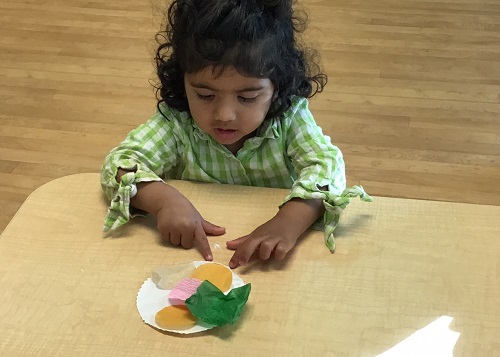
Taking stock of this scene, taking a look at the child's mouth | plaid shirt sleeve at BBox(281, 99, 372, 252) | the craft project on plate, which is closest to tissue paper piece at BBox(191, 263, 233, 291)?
the craft project on plate

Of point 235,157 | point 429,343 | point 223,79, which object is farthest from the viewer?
point 235,157

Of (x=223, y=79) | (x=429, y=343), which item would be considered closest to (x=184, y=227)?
(x=223, y=79)

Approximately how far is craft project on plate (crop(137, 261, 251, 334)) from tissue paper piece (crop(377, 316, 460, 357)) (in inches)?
7.2

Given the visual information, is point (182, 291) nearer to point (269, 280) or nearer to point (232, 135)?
point (269, 280)

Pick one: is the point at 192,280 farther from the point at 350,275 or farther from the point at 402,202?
the point at 402,202

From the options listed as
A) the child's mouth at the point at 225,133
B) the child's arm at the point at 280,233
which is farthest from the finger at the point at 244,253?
the child's mouth at the point at 225,133

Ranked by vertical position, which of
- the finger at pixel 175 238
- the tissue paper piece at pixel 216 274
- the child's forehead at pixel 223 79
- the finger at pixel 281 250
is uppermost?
the child's forehead at pixel 223 79

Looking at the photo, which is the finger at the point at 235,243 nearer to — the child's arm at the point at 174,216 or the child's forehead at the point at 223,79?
the child's arm at the point at 174,216

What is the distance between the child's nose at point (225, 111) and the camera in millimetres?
1027

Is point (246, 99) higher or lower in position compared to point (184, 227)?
higher

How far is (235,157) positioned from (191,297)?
393mm

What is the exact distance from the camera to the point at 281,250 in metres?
0.92

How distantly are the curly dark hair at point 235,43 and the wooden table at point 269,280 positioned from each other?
0.59 ft

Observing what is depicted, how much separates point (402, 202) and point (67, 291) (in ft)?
1.56
